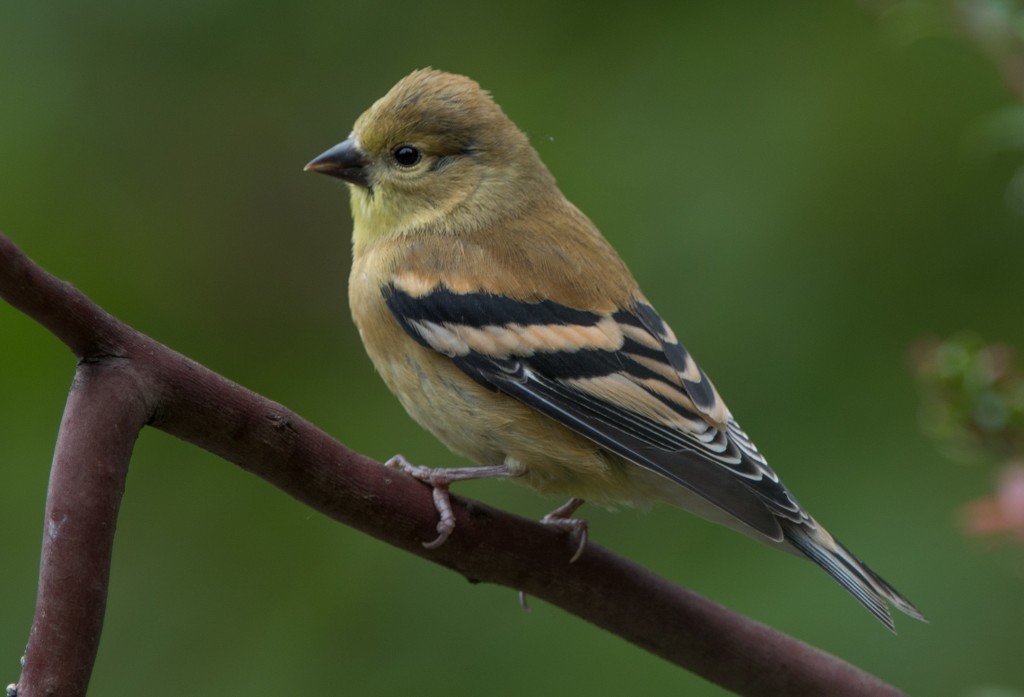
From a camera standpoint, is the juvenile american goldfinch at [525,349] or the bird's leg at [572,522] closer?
the bird's leg at [572,522]

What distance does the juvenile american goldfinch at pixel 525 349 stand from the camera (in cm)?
278

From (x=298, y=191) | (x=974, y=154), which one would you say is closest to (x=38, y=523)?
(x=298, y=191)

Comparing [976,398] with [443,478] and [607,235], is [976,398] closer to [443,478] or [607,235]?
[443,478]

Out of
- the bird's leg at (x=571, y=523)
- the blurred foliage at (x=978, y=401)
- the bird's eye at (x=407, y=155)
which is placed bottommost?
the bird's leg at (x=571, y=523)

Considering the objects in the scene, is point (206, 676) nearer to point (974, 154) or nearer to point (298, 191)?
point (298, 191)

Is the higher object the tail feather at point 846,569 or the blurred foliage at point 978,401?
the blurred foliage at point 978,401

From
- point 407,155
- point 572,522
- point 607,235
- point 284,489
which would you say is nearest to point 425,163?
point 407,155

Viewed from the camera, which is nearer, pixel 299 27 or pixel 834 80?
pixel 834 80

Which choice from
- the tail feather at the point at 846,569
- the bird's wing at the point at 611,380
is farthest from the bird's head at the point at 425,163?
the tail feather at the point at 846,569

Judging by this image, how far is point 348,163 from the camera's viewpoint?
355 centimetres

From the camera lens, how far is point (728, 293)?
168 inches

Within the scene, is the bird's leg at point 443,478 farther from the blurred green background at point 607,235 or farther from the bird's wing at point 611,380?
the blurred green background at point 607,235

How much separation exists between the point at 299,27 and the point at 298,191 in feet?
2.01

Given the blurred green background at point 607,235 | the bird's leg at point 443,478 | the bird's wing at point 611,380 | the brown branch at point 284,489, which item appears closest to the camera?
the brown branch at point 284,489
